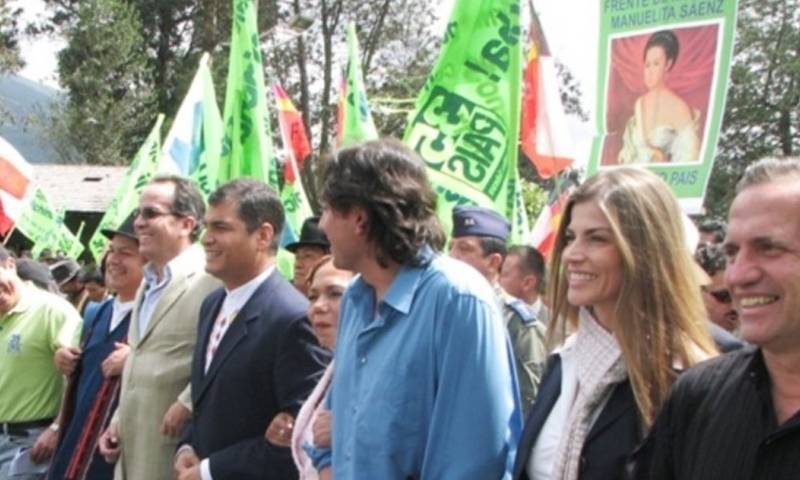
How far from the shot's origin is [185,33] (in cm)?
4122

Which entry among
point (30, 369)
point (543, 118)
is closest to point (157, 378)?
point (30, 369)

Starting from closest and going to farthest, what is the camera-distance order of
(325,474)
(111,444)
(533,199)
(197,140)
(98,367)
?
1. (325,474)
2. (111,444)
3. (98,367)
4. (197,140)
5. (533,199)

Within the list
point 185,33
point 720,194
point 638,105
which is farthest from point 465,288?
point 185,33

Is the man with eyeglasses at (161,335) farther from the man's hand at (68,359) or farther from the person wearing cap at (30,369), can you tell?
the person wearing cap at (30,369)

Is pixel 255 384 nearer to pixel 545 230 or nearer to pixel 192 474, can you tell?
pixel 192 474

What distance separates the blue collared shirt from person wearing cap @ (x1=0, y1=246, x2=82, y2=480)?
3412mm

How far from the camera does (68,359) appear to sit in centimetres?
568

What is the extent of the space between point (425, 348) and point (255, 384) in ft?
4.16

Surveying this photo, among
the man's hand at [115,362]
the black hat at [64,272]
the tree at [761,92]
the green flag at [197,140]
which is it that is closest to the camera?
the man's hand at [115,362]

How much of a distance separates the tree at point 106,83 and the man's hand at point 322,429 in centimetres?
3504

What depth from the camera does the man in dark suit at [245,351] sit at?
4.09 m

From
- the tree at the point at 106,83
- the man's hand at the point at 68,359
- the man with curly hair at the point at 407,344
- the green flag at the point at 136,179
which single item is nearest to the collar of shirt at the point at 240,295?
the man with curly hair at the point at 407,344

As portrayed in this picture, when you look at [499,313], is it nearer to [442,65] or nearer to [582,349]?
[582,349]

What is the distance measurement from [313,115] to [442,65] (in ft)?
107
